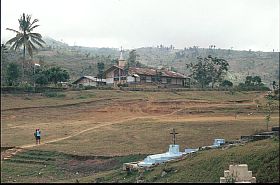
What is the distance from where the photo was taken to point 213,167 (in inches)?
569

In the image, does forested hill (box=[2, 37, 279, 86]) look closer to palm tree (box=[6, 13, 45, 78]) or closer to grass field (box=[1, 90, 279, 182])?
palm tree (box=[6, 13, 45, 78])

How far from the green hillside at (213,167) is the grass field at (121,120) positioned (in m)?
4.72

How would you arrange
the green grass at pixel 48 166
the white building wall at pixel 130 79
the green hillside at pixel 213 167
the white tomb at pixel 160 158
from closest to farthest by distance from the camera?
the green hillside at pixel 213 167 → the white tomb at pixel 160 158 → the green grass at pixel 48 166 → the white building wall at pixel 130 79

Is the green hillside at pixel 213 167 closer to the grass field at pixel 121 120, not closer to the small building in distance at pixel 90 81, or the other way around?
the grass field at pixel 121 120

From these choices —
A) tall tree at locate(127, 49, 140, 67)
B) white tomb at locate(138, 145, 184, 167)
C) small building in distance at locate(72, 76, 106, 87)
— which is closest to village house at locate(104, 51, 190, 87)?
small building in distance at locate(72, 76, 106, 87)

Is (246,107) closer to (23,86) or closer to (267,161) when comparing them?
(23,86)

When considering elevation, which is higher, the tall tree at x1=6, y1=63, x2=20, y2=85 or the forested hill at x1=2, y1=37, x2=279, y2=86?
the forested hill at x1=2, y1=37, x2=279, y2=86

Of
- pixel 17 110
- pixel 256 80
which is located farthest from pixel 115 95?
pixel 256 80

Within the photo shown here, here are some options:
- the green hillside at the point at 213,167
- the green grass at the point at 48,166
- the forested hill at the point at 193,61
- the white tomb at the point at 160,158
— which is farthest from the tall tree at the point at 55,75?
the green hillside at the point at 213,167

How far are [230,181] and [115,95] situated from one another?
35.5 metres

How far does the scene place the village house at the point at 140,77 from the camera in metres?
60.7

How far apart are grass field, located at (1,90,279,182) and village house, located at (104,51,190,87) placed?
11855mm

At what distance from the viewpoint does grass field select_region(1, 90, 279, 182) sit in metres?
24.3

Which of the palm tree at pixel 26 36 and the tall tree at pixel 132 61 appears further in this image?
the tall tree at pixel 132 61
